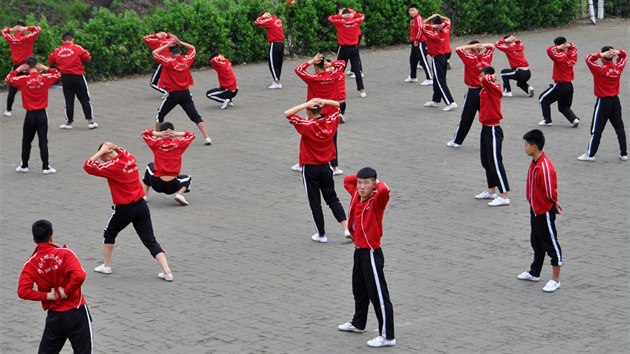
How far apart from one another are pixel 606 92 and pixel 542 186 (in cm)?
543

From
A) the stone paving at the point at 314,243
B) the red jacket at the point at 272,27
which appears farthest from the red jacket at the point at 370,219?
the red jacket at the point at 272,27

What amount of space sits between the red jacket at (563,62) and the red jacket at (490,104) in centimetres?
353

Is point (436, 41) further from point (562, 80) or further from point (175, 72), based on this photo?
point (175, 72)

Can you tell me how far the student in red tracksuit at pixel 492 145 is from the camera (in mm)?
14789

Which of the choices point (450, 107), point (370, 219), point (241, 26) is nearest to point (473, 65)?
point (450, 107)

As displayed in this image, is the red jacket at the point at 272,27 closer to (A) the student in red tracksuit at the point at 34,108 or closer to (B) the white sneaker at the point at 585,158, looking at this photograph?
(A) the student in red tracksuit at the point at 34,108

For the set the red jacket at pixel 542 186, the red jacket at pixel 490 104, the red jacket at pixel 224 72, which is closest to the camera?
the red jacket at pixel 542 186

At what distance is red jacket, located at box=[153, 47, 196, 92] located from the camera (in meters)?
18.0

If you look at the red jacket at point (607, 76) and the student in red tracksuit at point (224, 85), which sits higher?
the red jacket at point (607, 76)

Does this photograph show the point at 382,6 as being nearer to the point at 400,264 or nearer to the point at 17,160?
the point at 17,160

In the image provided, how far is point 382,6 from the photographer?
26.0 meters

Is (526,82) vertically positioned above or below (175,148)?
below

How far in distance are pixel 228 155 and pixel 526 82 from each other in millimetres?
6658

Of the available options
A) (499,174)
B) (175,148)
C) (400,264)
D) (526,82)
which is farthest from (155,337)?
(526,82)
